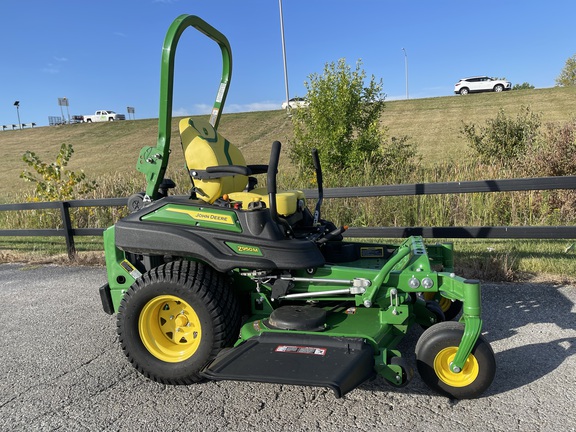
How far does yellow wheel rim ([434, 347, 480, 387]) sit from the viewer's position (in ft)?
9.24

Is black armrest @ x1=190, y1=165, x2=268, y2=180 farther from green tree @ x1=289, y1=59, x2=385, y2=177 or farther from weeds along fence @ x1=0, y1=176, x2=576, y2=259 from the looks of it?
green tree @ x1=289, y1=59, x2=385, y2=177

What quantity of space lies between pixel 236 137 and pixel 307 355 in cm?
3233

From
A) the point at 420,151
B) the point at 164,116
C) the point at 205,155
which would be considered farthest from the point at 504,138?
the point at 420,151

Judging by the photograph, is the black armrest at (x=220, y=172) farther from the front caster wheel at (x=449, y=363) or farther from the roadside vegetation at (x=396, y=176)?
the roadside vegetation at (x=396, y=176)

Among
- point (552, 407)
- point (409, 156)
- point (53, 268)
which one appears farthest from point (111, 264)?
point (409, 156)

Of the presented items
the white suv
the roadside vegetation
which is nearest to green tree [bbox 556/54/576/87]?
the white suv

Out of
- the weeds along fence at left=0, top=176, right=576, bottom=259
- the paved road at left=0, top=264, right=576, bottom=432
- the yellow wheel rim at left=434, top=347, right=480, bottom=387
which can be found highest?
the weeds along fence at left=0, top=176, right=576, bottom=259

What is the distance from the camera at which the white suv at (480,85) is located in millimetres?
39562

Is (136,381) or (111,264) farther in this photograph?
(111,264)

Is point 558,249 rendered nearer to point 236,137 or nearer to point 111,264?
point 111,264

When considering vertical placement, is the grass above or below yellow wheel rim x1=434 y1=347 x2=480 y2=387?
above

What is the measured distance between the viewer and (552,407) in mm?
2719

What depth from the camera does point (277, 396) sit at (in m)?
3.02

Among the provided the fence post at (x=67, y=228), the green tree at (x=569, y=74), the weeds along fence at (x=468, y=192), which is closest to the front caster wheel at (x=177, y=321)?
the weeds along fence at (x=468, y=192)
